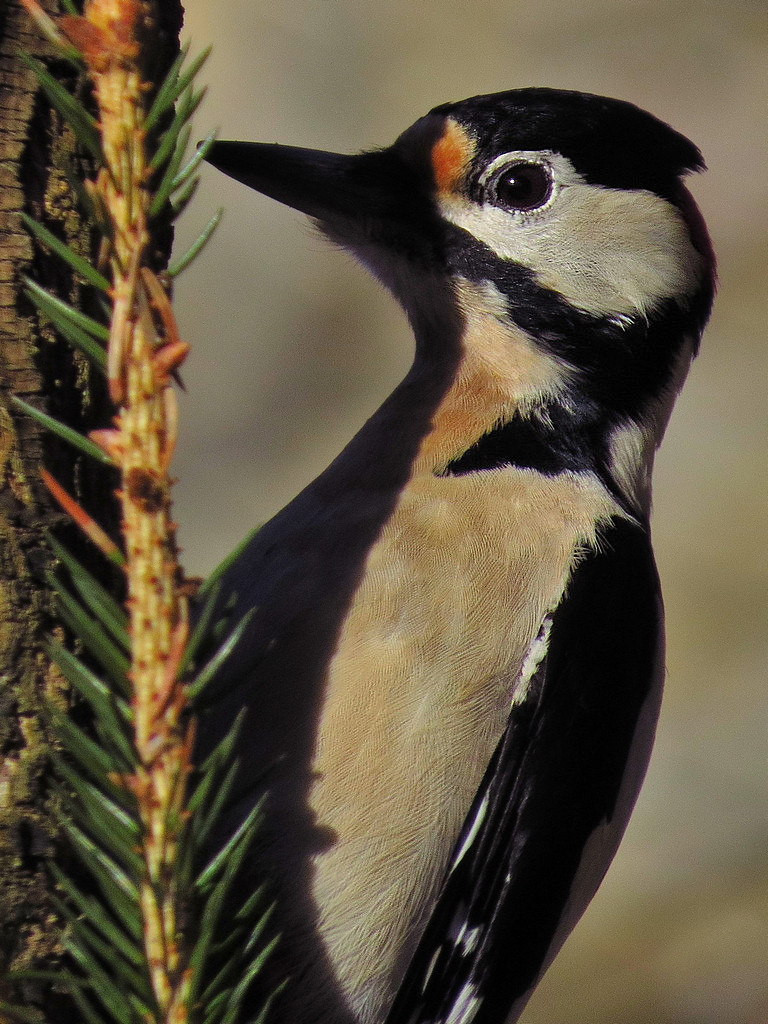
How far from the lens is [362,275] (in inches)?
200

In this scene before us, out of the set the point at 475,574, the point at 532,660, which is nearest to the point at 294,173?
the point at 475,574

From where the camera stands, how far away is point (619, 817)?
1.88 meters

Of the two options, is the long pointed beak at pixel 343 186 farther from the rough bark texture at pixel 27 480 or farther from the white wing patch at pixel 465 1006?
the white wing patch at pixel 465 1006

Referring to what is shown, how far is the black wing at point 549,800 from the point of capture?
1.58m

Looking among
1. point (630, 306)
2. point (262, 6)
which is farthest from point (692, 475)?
point (630, 306)

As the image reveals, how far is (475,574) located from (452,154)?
0.68 m

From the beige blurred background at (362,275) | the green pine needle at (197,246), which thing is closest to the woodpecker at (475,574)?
the green pine needle at (197,246)

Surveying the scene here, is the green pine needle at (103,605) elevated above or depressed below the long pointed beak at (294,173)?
below

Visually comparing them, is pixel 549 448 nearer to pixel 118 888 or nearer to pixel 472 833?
pixel 472 833

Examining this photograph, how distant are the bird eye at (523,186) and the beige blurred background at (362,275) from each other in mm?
3199

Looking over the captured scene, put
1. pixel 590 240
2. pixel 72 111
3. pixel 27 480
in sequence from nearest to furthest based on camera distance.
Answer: pixel 72 111 < pixel 27 480 < pixel 590 240

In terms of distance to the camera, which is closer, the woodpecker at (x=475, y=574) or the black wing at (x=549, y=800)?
the woodpecker at (x=475, y=574)

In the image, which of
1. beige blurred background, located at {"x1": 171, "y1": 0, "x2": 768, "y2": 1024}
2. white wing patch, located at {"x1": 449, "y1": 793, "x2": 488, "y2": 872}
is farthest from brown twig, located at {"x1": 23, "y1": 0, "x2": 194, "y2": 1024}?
beige blurred background, located at {"x1": 171, "y1": 0, "x2": 768, "y2": 1024}

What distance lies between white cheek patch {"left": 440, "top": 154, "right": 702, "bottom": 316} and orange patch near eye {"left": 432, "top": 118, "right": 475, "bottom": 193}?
0.03 meters
